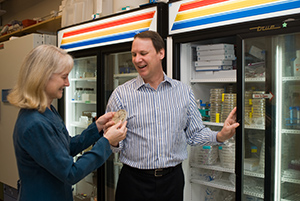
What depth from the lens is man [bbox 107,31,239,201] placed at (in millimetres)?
2199

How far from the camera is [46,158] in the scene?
150cm

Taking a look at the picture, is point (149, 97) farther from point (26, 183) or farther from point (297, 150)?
point (297, 150)

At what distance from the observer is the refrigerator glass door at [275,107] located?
228 cm

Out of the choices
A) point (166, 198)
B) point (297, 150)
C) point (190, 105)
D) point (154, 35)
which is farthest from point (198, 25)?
point (166, 198)

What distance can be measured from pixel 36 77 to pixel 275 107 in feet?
5.70

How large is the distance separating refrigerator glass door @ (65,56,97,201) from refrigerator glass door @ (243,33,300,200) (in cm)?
244

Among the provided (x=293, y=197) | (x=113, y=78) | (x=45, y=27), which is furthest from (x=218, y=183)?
(x=45, y=27)

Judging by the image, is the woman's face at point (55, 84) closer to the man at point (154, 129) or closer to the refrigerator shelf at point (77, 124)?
the man at point (154, 129)

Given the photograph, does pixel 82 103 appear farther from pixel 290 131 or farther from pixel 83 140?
pixel 290 131

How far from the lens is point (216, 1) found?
243 cm

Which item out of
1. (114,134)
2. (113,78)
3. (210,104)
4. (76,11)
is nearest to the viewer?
(114,134)

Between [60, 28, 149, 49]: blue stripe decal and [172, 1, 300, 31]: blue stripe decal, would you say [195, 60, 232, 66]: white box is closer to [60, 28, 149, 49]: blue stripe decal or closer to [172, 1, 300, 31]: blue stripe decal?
[172, 1, 300, 31]: blue stripe decal

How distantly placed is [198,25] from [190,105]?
0.71m

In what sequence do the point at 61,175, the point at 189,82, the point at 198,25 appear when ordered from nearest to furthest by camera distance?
the point at 61,175 < the point at 198,25 < the point at 189,82
